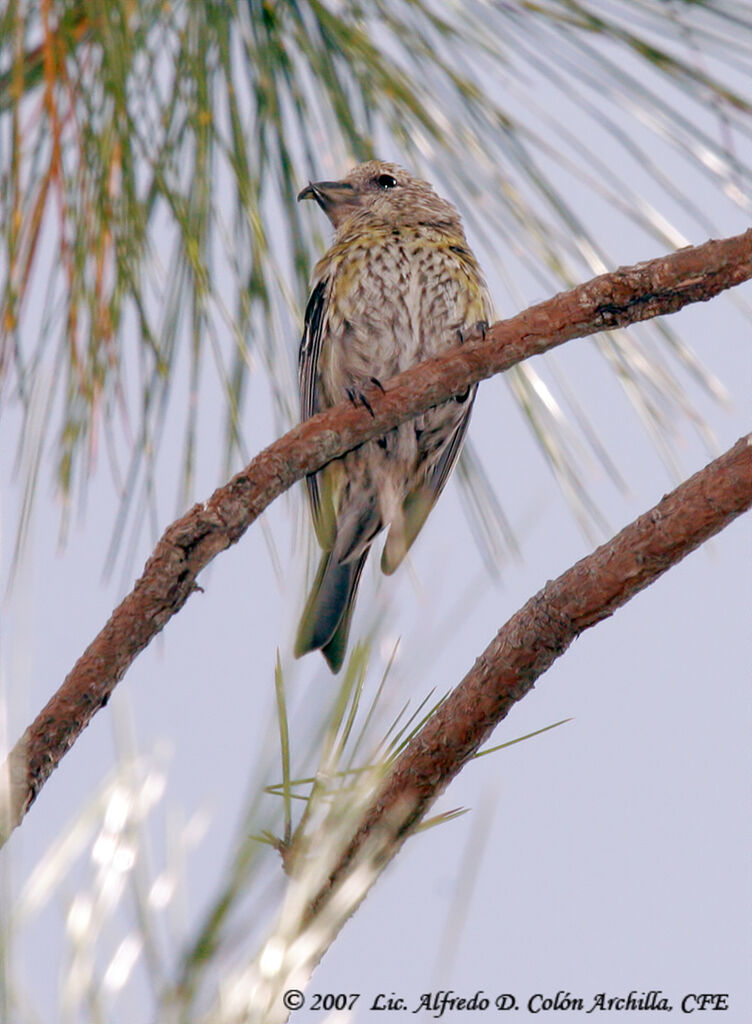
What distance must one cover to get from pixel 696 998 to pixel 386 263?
1802mm

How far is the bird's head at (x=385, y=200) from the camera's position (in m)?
3.17

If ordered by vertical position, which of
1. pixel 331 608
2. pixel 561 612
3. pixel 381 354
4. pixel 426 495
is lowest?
pixel 561 612

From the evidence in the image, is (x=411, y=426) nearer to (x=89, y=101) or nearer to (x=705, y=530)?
(x=89, y=101)

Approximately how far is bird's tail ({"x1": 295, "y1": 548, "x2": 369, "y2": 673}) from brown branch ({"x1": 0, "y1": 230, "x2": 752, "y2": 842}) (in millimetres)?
810

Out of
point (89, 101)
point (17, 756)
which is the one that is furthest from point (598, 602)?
point (89, 101)

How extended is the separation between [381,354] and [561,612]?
1623 mm

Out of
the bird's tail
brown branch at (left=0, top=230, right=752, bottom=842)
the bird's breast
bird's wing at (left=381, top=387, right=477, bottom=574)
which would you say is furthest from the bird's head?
brown branch at (left=0, top=230, right=752, bottom=842)

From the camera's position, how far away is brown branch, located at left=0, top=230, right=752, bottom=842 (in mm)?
1339

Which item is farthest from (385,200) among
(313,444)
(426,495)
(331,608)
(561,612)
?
(561,612)

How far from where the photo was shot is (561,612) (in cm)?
137

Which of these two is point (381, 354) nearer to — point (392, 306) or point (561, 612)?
point (392, 306)

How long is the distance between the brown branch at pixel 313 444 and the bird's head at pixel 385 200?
1502 millimetres

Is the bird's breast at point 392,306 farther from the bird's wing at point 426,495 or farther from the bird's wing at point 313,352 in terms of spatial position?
the bird's wing at point 426,495

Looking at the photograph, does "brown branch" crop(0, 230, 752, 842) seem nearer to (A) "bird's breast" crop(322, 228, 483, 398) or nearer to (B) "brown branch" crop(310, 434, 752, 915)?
(B) "brown branch" crop(310, 434, 752, 915)
